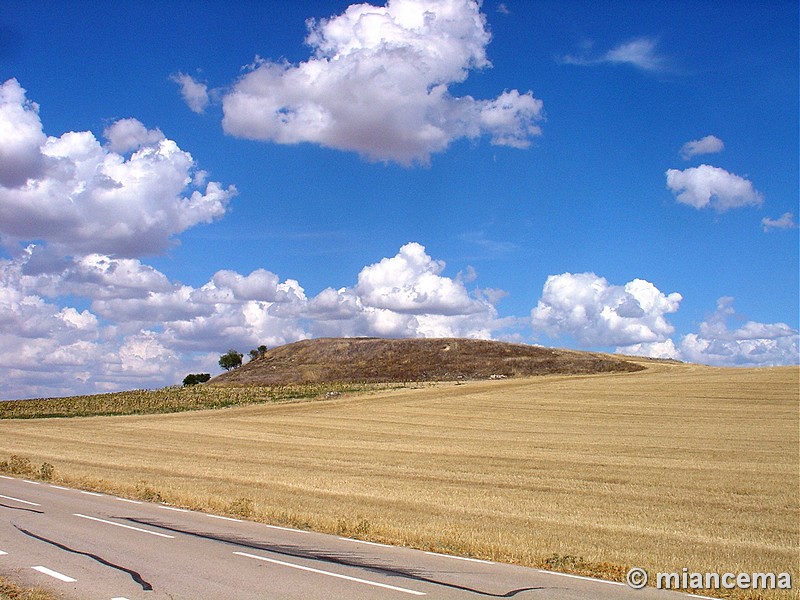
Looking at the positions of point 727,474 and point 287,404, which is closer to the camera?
point 727,474

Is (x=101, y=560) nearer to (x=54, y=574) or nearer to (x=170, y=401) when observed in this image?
(x=54, y=574)

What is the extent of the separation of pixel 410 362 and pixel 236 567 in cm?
11904

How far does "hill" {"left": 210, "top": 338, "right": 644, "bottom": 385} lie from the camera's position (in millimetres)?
115438

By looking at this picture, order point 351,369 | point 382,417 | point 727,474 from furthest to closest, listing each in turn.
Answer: point 351,369, point 382,417, point 727,474

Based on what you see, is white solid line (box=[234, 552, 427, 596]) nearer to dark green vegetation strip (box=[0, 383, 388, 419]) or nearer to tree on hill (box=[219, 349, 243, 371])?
dark green vegetation strip (box=[0, 383, 388, 419])

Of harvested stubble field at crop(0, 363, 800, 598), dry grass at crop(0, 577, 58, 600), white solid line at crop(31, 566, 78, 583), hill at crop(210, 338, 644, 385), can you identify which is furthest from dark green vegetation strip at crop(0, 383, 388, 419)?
dry grass at crop(0, 577, 58, 600)

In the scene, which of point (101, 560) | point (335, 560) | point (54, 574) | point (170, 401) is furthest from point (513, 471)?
point (170, 401)

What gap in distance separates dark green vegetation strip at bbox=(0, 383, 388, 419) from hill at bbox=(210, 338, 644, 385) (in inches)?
518

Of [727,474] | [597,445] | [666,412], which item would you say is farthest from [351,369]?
[727,474]

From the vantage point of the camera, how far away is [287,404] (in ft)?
261

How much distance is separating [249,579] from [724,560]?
10055mm

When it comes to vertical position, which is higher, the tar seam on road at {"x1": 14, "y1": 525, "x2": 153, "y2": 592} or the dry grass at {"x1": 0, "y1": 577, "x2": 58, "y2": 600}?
the dry grass at {"x1": 0, "y1": 577, "x2": 58, "y2": 600}

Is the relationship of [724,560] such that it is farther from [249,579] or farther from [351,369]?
[351,369]

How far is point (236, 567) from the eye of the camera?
1250 cm
